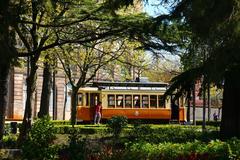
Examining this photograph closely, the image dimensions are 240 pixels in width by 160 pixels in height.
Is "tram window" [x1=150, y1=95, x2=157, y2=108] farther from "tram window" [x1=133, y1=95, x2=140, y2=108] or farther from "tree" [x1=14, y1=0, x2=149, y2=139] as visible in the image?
"tree" [x1=14, y1=0, x2=149, y2=139]

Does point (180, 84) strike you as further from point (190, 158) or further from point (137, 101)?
point (137, 101)

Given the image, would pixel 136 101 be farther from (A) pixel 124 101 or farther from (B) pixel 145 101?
(A) pixel 124 101

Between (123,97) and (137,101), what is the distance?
3.77 feet

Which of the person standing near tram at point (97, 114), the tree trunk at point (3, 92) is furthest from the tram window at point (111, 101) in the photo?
the tree trunk at point (3, 92)

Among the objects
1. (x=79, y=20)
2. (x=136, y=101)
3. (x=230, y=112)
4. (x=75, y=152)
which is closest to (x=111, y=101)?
(x=136, y=101)

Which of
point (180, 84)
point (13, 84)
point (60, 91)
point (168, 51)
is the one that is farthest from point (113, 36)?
point (60, 91)

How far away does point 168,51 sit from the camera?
16859mm

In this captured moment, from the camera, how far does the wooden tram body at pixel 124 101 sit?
41778 mm

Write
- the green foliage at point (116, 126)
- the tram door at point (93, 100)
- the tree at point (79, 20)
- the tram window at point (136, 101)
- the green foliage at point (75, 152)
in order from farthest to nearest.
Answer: the tram window at point (136, 101) → the tram door at point (93, 100) → the green foliage at point (116, 126) → the tree at point (79, 20) → the green foliage at point (75, 152)

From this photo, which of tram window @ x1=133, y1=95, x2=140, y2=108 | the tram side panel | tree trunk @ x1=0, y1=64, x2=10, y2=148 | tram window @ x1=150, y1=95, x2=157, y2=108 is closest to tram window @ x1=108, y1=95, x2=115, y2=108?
the tram side panel

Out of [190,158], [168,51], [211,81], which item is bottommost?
[190,158]

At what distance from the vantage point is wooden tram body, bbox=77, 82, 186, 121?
41778mm

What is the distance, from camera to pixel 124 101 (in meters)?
42.1

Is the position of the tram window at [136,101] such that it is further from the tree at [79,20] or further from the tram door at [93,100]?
the tree at [79,20]
